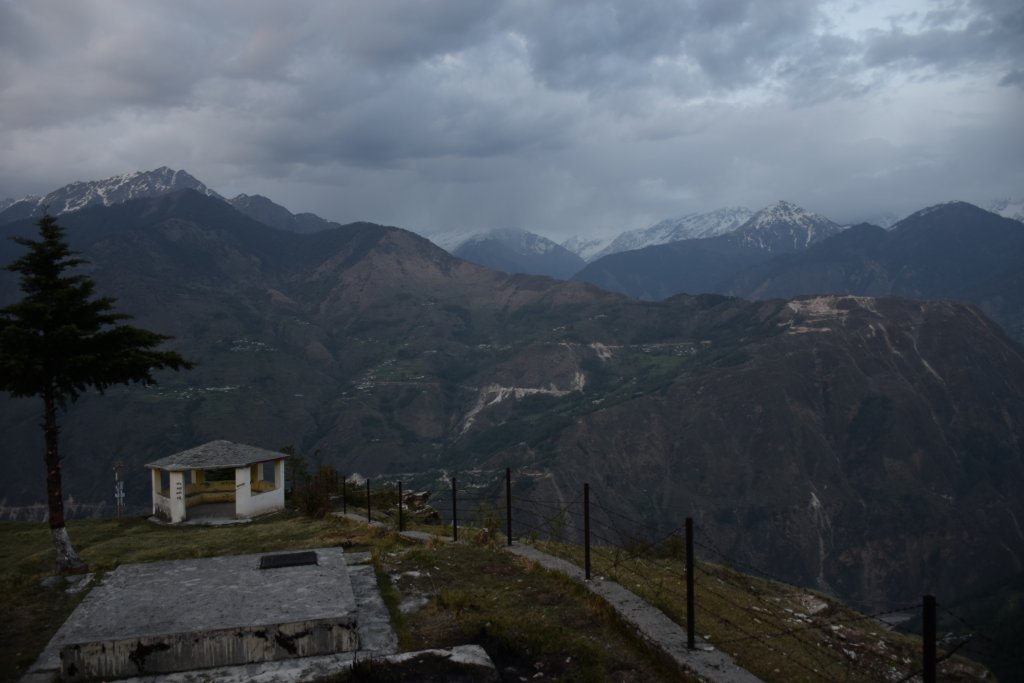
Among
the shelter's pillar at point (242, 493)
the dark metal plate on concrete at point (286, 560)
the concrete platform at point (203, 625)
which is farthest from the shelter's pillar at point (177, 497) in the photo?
the concrete platform at point (203, 625)

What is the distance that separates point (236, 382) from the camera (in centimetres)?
16800

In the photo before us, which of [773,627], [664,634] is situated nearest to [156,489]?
[773,627]

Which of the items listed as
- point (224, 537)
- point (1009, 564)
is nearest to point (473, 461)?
point (1009, 564)

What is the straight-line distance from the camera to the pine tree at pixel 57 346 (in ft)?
60.1

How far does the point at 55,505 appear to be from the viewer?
1933 cm

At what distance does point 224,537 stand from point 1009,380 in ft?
573

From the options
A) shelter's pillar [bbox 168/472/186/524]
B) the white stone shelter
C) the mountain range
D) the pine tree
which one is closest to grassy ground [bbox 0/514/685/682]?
the pine tree

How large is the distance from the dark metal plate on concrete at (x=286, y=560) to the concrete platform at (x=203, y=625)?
0.97 metres

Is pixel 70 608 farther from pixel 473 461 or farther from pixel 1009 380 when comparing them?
pixel 1009 380

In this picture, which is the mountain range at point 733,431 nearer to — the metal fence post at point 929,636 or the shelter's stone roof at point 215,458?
the shelter's stone roof at point 215,458

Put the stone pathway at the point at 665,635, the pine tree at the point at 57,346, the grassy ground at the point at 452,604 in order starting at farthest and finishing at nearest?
the pine tree at the point at 57,346 < the grassy ground at the point at 452,604 < the stone pathway at the point at 665,635

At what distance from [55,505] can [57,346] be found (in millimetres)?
4202

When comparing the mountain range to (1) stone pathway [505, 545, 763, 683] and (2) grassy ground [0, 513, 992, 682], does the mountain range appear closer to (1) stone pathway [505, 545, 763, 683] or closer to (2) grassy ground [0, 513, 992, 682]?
(2) grassy ground [0, 513, 992, 682]

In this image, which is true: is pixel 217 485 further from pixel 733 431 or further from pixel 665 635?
pixel 733 431
